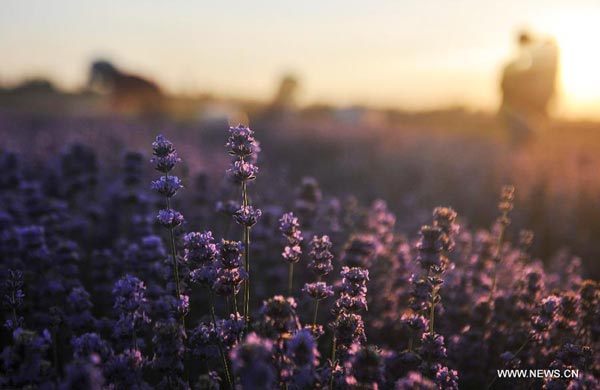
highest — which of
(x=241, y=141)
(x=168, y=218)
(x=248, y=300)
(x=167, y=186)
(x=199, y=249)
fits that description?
(x=241, y=141)

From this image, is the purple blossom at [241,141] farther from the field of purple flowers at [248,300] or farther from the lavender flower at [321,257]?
the lavender flower at [321,257]

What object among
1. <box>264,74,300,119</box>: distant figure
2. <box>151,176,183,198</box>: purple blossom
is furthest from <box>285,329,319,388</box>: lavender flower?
<box>264,74,300,119</box>: distant figure

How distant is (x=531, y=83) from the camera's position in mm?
19469

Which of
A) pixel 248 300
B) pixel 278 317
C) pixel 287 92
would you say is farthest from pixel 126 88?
pixel 278 317

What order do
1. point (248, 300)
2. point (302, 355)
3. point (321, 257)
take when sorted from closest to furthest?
point (302, 355), point (321, 257), point (248, 300)

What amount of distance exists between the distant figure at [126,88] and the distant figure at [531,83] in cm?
1480

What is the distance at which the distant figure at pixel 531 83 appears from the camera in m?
18.9

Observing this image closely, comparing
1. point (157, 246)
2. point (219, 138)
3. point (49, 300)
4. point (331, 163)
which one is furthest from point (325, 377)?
point (219, 138)

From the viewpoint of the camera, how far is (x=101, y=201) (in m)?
7.27

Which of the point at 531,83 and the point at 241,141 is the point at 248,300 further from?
the point at 531,83

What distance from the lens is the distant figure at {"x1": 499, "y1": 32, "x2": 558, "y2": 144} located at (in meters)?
18.9

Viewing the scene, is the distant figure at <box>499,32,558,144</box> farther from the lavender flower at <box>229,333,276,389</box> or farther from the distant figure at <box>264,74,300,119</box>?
the lavender flower at <box>229,333,276,389</box>

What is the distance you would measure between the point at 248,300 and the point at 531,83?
18611 mm

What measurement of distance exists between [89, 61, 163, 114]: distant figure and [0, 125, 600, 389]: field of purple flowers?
18149mm
